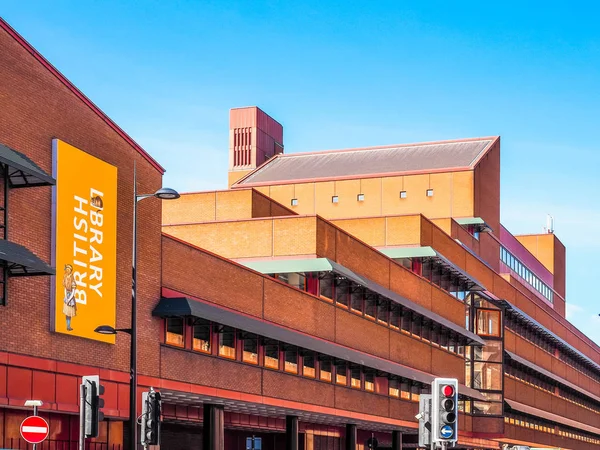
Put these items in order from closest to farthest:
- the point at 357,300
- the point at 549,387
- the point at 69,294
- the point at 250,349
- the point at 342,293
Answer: the point at 69,294, the point at 250,349, the point at 342,293, the point at 357,300, the point at 549,387

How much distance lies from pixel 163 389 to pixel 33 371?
24.8 feet

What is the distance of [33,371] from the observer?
34.1 meters

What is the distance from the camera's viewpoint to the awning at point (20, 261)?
31.3 meters

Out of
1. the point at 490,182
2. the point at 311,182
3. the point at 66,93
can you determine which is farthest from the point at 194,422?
the point at 490,182

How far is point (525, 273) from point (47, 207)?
83551 millimetres

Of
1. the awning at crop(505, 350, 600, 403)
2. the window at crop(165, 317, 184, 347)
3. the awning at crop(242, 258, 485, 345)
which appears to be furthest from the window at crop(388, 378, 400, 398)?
the awning at crop(505, 350, 600, 403)

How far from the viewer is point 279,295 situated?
50.7 metres

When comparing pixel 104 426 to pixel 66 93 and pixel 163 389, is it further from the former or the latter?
pixel 66 93

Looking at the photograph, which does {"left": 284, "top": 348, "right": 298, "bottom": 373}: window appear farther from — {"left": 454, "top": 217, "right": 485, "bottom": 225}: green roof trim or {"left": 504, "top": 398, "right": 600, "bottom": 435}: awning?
{"left": 504, "top": 398, "right": 600, "bottom": 435}: awning

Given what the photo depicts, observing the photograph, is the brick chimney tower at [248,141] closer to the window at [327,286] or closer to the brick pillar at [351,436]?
the brick pillar at [351,436]

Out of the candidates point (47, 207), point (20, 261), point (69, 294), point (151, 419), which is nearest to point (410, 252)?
point (69, 294)

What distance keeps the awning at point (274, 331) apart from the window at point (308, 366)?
0.83 metres

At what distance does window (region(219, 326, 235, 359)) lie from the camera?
4547 cm

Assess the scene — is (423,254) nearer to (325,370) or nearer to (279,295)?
(325,370)
